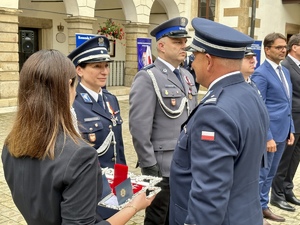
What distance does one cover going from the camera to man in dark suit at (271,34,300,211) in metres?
4.20

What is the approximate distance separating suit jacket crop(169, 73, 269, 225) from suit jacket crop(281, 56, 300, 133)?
2.56 m

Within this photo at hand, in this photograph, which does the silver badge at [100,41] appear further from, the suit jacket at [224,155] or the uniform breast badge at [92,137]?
the suit jacket at [224,155]

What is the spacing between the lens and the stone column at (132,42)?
548 inches

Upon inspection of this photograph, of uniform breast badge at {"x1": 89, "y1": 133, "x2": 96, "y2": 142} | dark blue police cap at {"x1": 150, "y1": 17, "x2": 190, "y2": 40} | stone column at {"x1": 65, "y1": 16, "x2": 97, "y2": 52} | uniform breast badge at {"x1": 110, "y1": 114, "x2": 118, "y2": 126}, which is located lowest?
uniform breast badge at {"x1": 89, "y1": 133, "x2": 96, "y2": 142}

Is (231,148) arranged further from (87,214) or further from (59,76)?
(59,76)

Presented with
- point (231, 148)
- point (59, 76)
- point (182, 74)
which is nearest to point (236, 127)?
point (231, 148)

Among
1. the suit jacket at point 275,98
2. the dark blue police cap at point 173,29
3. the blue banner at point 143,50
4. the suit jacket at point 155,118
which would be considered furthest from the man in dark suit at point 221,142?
the blue banner at point 143,50

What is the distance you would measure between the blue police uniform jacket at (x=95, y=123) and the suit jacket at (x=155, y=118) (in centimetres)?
19

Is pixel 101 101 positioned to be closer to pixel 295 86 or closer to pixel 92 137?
pixel 92 137

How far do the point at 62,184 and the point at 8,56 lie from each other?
32.4ft

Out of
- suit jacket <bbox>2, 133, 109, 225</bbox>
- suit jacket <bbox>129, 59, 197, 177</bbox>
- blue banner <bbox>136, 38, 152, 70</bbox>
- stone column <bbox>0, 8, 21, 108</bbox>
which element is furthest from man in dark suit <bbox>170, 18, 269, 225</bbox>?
stone column <bbox>0, 8, 21, 108</bbox>

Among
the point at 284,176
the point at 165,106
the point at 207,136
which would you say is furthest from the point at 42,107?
the point at 284,176

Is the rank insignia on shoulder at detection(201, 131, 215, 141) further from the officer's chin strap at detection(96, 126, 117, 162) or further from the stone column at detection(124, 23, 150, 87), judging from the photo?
the stone column at detection(124, 23, 150, 87)

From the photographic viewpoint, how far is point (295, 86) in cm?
420
